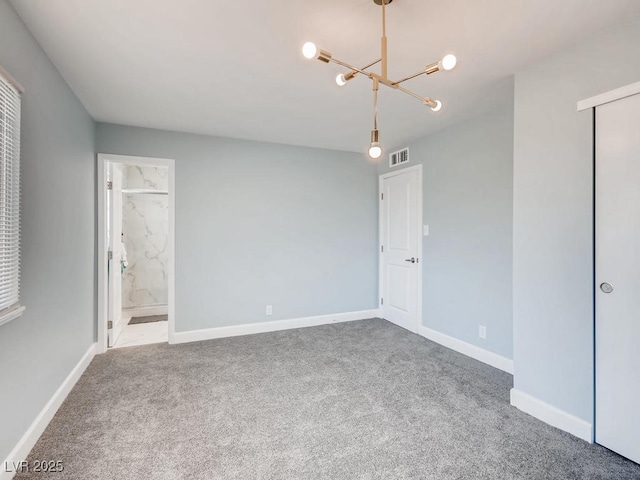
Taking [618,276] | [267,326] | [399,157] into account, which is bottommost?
[267,326]

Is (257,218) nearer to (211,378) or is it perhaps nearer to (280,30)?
(211,378)

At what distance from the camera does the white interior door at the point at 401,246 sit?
13.5 feet

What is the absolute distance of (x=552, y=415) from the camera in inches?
84.9

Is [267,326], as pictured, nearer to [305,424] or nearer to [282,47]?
[305,424]

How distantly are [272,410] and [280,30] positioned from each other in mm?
2498

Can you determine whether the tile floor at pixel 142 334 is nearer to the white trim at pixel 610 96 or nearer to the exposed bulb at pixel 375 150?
the exposed bulb at pixel 375 150

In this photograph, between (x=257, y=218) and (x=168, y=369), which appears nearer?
(x=168, y=369)

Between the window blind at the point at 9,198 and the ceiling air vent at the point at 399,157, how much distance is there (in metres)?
3.73

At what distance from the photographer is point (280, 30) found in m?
1.89

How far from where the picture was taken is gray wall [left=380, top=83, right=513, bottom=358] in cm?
303

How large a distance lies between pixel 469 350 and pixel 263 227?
2.77 m

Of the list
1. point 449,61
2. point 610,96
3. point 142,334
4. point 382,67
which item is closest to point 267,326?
point 142,334

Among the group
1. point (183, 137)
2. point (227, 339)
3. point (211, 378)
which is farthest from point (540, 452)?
point (183, 137)

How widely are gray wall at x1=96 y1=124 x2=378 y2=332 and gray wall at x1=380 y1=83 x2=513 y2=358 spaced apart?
3.59 feet
